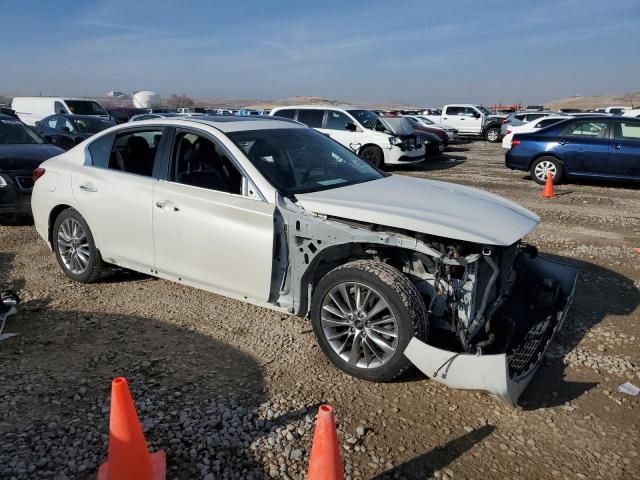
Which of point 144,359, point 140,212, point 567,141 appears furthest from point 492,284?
point 567,141

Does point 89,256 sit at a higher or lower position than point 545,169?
lower

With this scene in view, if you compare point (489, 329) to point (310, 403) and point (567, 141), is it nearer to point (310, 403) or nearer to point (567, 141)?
point (310, 403)

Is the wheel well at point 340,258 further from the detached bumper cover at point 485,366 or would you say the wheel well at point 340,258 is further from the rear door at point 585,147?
the rear door at point 585,147

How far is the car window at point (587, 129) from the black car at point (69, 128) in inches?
489

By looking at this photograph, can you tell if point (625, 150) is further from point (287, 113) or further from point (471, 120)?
point (471, 120)

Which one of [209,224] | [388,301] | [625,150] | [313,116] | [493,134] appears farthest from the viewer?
[493,134]

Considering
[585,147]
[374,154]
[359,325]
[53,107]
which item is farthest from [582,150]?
[53,107]

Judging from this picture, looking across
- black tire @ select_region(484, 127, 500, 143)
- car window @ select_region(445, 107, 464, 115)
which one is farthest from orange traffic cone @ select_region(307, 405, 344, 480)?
car window @ select_region(445, 107, 464, 115)

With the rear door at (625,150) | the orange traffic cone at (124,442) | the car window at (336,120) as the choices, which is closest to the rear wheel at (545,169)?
the rear door at (625,150)

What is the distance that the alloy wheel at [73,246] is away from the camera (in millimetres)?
5109

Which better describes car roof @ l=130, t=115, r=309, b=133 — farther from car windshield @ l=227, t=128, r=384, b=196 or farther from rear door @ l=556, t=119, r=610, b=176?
rear door @ l=556, t=119, r=610, b=176

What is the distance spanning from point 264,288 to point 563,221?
245 inches

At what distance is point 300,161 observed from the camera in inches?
173

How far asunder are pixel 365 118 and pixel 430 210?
12.0 metres
